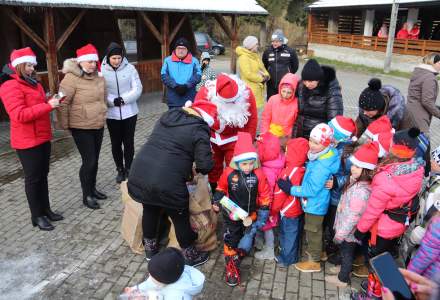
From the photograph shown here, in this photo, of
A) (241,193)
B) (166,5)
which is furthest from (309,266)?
(166,5)

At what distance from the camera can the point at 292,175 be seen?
3.56 m

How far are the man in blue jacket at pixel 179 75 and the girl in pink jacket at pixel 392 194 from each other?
134 inches

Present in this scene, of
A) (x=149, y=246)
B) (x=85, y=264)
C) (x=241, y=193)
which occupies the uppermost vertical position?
(x=241, y=193)

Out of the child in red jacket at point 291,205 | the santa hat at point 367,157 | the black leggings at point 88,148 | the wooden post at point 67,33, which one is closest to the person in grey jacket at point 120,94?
the black leggings at point 88,148

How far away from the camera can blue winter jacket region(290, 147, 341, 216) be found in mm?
3377

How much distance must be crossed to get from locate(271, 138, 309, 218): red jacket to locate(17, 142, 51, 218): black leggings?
2.47m

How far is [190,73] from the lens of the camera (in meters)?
6.00

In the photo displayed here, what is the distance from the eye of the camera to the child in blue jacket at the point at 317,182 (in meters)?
3.36

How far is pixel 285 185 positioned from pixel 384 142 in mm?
923

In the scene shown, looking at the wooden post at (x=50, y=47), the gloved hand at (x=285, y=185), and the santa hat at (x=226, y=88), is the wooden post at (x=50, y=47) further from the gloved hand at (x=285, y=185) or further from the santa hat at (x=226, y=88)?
the gloved hand at (x=285, y=185)

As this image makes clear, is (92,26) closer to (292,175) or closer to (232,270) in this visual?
(292,175)

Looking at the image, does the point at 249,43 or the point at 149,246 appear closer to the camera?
the point at 149,246

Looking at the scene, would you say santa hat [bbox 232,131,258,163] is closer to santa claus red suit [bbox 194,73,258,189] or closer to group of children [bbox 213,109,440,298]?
group of children [bbox 213,109,440,298]

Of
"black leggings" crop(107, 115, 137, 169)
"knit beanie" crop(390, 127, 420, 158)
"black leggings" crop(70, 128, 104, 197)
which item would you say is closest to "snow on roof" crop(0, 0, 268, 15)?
"black leggings" crop(107, 115, 137, 169)
